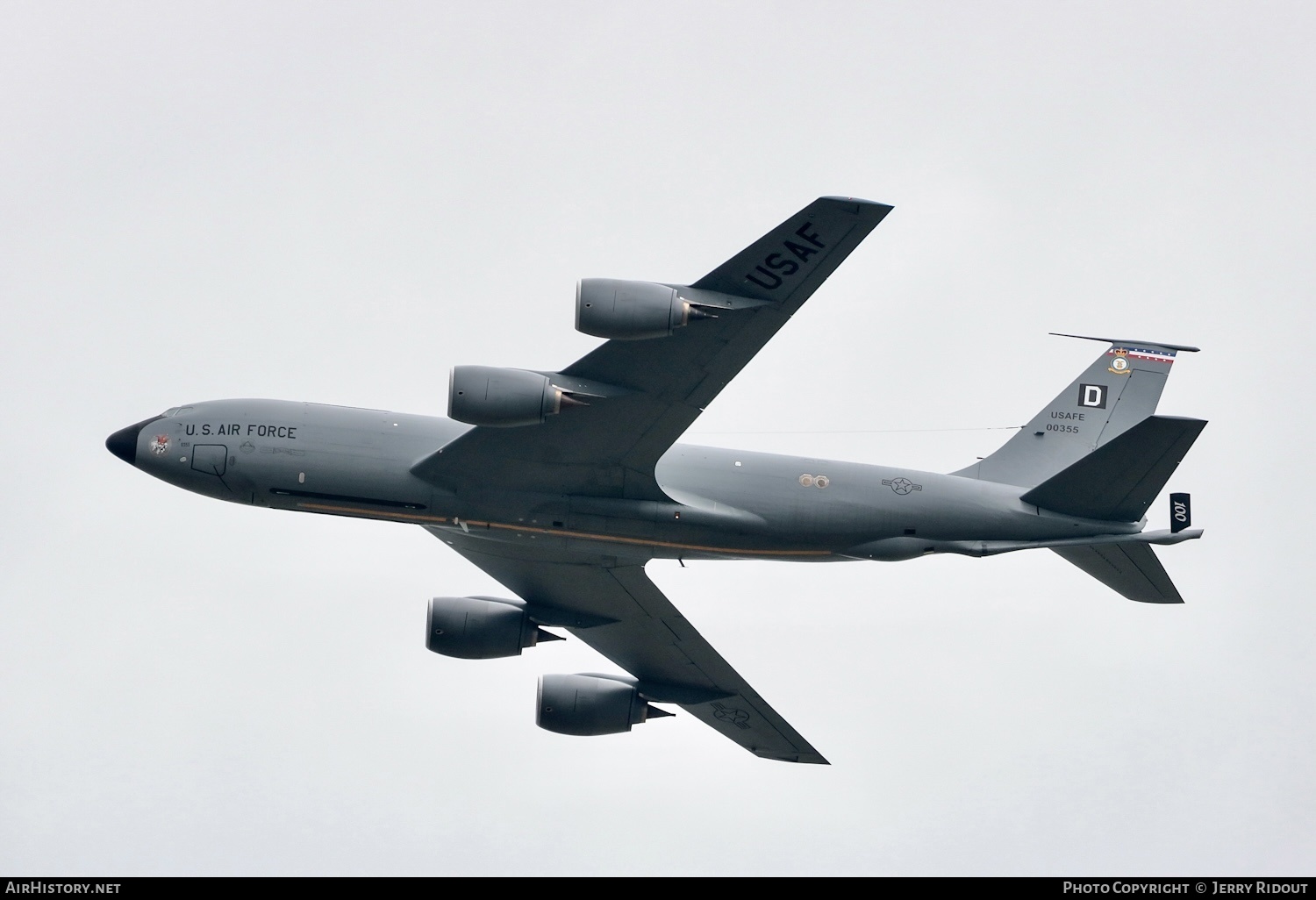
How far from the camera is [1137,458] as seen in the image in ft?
A: 112

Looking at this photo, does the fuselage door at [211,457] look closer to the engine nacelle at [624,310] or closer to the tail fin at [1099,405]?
the engine nacelle at [624,310]

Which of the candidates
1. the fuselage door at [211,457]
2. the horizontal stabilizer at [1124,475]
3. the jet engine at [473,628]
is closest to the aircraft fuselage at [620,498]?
the fuselage door at [211,457]

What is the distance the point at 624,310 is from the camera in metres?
31.5

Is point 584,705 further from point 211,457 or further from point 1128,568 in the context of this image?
point 1128,568

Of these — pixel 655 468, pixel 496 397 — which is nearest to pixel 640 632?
pixel 655 468

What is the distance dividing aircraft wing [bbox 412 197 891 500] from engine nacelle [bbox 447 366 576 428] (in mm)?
729

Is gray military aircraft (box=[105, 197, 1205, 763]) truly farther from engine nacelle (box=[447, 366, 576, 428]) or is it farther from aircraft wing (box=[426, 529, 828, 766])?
aircraft wing (box=[426, 529, 828, 766])

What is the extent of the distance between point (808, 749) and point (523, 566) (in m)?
9.38

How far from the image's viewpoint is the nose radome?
36438mm

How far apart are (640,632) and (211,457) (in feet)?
40.7

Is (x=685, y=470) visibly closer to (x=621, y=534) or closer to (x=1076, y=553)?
(x=621, y=534)

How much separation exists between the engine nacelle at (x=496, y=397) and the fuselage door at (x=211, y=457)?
5972mm

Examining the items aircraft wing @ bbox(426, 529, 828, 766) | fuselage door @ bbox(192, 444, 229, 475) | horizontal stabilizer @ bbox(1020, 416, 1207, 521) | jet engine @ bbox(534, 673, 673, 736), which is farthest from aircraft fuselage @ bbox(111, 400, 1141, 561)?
jet engine @ bbox(534, 673, 673, 736)
